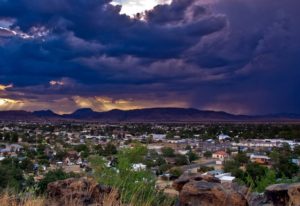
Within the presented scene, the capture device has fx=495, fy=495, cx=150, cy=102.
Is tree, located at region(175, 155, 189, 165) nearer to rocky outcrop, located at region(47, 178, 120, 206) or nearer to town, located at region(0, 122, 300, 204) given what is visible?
town, located at region(0, 122, 300, 204)

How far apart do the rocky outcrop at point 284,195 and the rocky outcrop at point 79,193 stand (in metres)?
3.16

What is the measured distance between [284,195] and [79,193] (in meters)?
4.12

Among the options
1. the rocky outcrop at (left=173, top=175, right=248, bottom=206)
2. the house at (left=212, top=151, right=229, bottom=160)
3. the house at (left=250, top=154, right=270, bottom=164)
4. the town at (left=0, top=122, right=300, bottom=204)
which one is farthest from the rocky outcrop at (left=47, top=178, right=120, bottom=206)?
the house at (left=212, top=151, right=229, bottom=160)

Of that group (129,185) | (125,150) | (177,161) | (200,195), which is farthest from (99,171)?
(177,161)

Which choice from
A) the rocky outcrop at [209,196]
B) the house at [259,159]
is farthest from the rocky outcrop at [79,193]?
the house at [259,159]

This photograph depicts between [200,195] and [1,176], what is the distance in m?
24.2

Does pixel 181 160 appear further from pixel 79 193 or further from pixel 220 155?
pixel 79 193

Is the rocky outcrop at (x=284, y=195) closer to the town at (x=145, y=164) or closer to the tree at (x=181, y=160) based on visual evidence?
the town at (x=145, y=164)

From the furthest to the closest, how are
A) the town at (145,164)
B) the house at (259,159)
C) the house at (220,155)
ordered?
the house at (220,155)
the house at (259,159)
the town at (145,164)

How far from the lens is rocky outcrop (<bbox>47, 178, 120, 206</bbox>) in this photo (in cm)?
977

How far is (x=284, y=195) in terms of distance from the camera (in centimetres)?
988

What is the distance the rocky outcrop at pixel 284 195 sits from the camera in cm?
934

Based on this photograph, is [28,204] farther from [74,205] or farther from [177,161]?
[177,161]

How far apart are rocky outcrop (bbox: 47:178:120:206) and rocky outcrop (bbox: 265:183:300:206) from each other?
3.16 metres
